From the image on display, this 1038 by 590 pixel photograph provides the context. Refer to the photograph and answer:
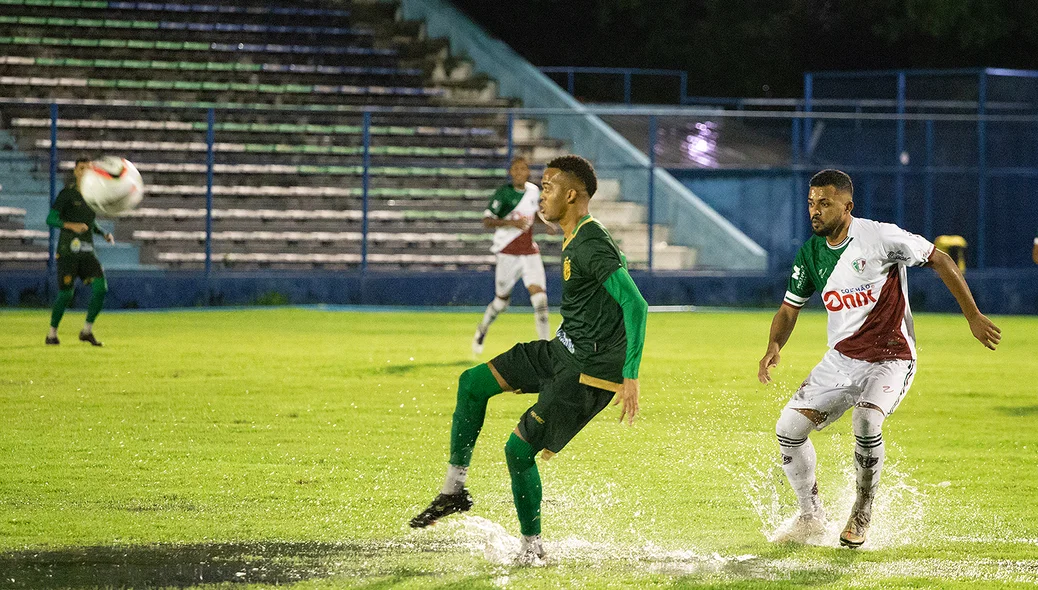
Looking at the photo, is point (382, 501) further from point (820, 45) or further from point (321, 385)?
point (820, 45)

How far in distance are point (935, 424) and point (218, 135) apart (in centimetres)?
1896

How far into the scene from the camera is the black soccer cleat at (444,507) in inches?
256

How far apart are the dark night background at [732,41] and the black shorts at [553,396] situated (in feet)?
100

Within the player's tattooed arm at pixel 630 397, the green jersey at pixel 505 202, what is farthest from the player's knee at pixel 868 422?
the green jersey at pixel 505 202

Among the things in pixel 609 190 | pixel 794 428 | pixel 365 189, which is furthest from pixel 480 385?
pixel 609 190

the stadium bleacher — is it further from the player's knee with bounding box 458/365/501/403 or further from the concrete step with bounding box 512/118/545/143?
the player's knee with bounding box 458/365/501/403

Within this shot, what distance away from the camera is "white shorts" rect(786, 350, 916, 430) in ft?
22.1

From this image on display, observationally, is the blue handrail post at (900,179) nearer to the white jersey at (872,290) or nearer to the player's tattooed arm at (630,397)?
the white jersey at (872,290)

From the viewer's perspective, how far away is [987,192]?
27.1 metres

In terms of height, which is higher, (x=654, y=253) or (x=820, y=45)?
(x=820, y=45)

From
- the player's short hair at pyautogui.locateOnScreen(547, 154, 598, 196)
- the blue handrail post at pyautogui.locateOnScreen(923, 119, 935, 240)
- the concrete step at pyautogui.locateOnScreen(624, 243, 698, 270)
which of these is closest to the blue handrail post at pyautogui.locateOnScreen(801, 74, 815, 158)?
the blue handrail post at pyautogui.locateOnScreen(923, 119, 935, 240)

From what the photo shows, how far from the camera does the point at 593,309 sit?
6.39 meters

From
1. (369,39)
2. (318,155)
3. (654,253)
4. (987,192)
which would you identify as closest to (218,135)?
(318,155)

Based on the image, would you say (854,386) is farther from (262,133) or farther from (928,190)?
(262,133)
